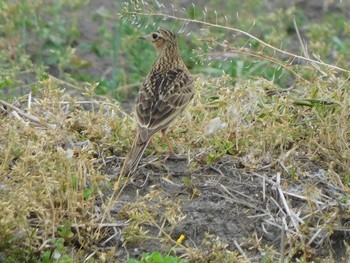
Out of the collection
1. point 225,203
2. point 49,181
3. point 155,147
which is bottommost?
point 155,147

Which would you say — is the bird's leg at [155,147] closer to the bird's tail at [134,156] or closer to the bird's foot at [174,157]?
the bird's foot at [174,157]

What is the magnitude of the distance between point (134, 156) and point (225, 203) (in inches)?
29.9

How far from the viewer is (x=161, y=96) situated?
27.8 ft

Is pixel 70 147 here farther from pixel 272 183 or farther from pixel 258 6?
pixel 258 6

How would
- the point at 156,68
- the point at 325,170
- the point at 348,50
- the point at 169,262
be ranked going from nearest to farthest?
the point at 169,262, the point at 325,170, the point at 156,68, the point at 348,50

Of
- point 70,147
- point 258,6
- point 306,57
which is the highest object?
point 306,57

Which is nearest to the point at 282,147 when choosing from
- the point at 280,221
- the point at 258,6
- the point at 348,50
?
the point at 280,221

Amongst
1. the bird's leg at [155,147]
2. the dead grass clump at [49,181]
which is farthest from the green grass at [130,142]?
the bird's leg at [155,147]

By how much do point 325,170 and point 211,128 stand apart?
0.94 meters

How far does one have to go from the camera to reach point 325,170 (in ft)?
25.7

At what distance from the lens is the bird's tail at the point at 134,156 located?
25.3 ft

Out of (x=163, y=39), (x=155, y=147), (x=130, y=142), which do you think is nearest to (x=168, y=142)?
(x=155, y=147)

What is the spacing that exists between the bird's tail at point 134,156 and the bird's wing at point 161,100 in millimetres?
47

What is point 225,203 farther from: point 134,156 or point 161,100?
point 161,100
